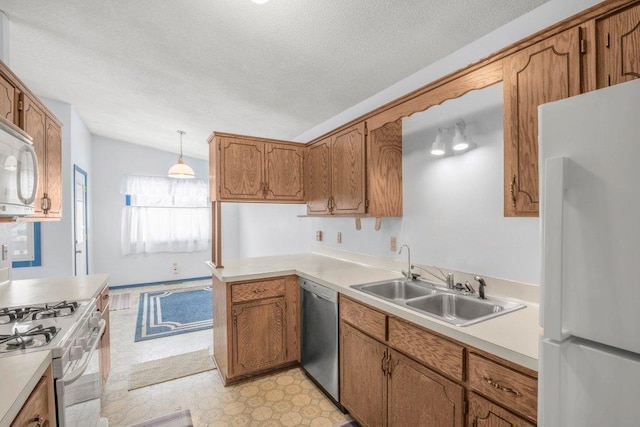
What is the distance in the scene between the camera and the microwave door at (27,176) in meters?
1.52

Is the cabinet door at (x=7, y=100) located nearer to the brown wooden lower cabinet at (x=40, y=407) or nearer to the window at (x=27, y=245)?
the brown wooden lower cabinet at (x=40, y=407)

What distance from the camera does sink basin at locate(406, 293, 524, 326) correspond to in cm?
166

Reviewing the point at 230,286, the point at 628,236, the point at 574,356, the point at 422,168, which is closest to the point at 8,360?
the point at 230,286

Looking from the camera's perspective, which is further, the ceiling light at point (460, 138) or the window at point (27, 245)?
the window at point (27, 245)

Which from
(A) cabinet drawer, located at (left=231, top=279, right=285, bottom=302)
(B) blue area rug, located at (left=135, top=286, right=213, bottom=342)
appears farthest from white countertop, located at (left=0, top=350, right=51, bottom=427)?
(B) blue area rug, located at (left=135, top=286, right=213, bottom=342)

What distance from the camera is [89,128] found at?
508cm

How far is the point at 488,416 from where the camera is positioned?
117 cm

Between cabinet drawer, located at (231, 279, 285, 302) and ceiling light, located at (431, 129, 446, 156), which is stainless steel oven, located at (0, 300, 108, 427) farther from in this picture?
ceiling light, located at (431, 129, 446, 156)

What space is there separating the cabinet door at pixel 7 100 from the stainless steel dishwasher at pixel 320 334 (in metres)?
2.18

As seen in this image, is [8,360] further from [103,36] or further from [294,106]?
[294,106]

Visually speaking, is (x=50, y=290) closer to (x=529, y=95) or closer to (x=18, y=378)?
(x=18, y=378)

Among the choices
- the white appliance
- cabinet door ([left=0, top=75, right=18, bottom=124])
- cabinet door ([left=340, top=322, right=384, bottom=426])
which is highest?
cabinet door ([left=0, top=75, right=18, bottom=124])

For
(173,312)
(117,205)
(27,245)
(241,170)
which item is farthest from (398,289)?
(117,205)

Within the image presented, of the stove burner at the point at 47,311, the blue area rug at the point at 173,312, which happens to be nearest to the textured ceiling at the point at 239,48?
the stove burner at the point at 47,311
